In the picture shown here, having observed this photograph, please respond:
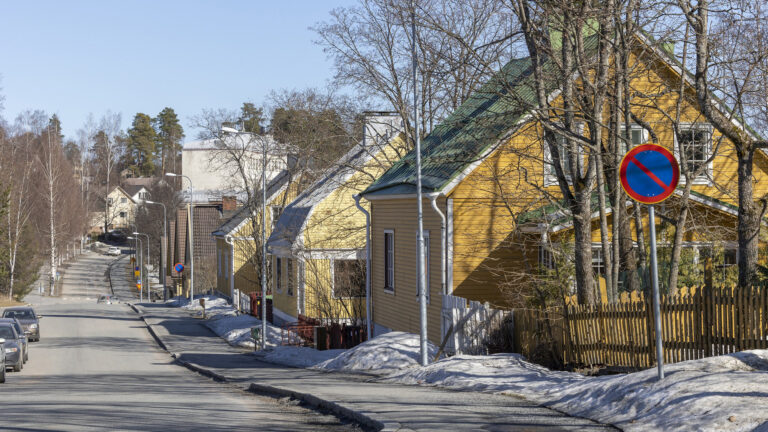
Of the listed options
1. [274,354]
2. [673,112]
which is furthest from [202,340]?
→ [673,112]

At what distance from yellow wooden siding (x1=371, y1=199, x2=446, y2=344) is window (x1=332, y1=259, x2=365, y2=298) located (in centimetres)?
528

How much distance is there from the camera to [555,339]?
15.4 metres

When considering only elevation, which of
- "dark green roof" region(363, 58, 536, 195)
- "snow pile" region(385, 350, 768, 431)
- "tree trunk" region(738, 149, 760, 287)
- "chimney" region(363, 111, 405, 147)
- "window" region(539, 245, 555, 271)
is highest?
"chimney" region(363, 111, 405, 147)

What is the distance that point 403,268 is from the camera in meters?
23.6

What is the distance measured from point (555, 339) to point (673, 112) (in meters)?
8.13

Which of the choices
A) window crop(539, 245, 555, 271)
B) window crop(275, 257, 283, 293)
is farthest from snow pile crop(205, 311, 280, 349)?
window crop(539, 245, 555, 271)

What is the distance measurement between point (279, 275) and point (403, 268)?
15991 mm

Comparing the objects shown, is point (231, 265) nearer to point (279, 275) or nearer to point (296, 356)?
point (279, 275)

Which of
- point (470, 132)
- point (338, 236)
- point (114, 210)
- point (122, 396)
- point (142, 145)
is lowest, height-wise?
point (122, 396)

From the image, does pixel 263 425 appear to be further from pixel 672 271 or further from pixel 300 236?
pixel 300 236

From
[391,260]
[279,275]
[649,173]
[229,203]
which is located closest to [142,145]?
[229,203]

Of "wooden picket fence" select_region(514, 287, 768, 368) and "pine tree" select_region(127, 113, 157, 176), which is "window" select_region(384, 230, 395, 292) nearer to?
"wooden picket fence" select_region(514, 287, 768, 368)

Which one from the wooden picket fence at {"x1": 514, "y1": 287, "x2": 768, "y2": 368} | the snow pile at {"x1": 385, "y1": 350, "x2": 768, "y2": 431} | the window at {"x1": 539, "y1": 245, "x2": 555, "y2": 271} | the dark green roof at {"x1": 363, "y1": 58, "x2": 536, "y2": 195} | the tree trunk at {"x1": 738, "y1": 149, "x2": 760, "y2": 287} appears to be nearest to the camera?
the snow pile at {"x1": 385, "y1": 350, "x2": 768, "y2": 431}

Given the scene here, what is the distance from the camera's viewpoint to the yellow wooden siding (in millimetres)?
21469
